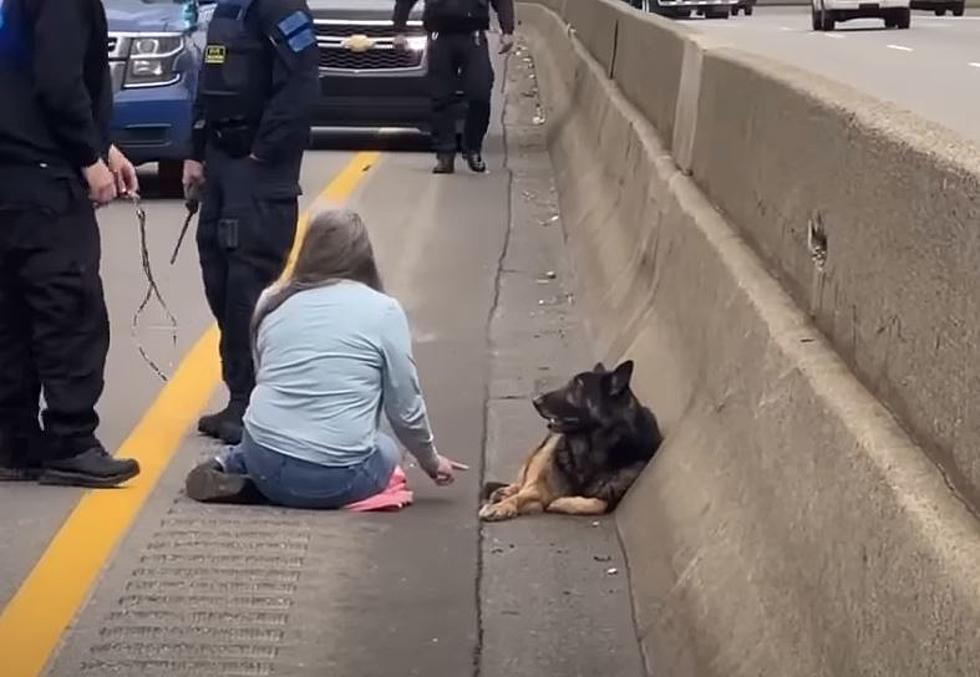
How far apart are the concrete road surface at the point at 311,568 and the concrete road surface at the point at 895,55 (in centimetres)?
339

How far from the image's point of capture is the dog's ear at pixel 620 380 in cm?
658

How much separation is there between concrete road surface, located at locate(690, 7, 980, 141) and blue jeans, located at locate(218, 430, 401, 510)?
4.26 meters

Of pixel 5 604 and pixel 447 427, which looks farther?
pixel 447 427

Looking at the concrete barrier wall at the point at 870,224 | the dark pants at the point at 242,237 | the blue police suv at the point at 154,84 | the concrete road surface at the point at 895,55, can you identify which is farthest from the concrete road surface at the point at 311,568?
the blue police suv at the point at 154,84

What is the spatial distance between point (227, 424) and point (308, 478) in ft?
3.76

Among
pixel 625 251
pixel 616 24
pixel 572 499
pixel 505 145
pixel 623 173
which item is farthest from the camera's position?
pixel 505 145

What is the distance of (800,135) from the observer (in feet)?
18.5

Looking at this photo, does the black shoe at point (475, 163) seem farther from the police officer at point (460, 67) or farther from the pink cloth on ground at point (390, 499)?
the pink cloth on ground at point (390, 499)

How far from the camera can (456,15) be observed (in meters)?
17.0

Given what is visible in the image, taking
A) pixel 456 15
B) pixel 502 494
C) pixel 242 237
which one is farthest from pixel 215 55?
pixel 456 15

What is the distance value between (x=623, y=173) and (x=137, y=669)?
6.17 m

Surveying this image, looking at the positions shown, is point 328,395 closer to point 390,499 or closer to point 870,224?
point 390,499

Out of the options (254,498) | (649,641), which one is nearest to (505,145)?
(254,498)

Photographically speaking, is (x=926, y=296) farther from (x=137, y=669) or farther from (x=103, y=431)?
(x=103, y=431)
